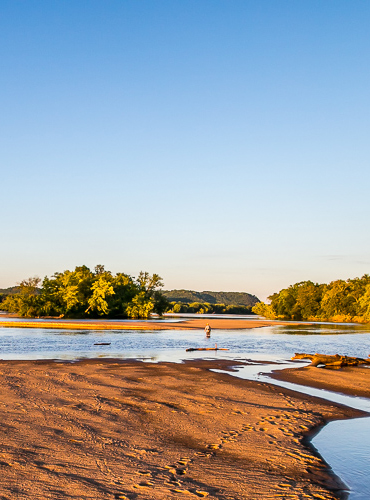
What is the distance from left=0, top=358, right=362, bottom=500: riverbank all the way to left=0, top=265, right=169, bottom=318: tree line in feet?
316

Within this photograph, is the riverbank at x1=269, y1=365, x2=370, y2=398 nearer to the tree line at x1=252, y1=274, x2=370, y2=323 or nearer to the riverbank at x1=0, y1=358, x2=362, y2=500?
the riverbank at x1=0, y1=358, x2=362, y2=500

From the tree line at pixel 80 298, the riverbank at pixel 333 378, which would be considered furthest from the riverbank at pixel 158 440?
the tree line at pixel 80 298

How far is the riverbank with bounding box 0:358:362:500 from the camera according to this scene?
690 centimetres

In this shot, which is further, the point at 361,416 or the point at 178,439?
the point at 361,416

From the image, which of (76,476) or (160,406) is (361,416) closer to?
(160,406)

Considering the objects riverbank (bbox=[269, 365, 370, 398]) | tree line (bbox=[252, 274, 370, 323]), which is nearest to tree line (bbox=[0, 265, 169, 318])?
tree line (bbox=[252, 274, 370, 323])

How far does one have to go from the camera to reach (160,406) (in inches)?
501

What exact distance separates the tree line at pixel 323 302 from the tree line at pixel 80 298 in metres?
55.1

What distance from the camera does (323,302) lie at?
140875mm

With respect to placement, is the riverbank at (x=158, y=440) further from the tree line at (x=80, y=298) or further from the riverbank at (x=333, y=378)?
the tree line at (x=80, y=298)

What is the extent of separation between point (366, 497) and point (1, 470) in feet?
19.2

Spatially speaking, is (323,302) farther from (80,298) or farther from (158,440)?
(158,440)

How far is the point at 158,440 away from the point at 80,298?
106 meters

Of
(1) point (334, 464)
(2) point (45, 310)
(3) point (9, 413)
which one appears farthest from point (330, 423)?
(2) point (45, 310)
